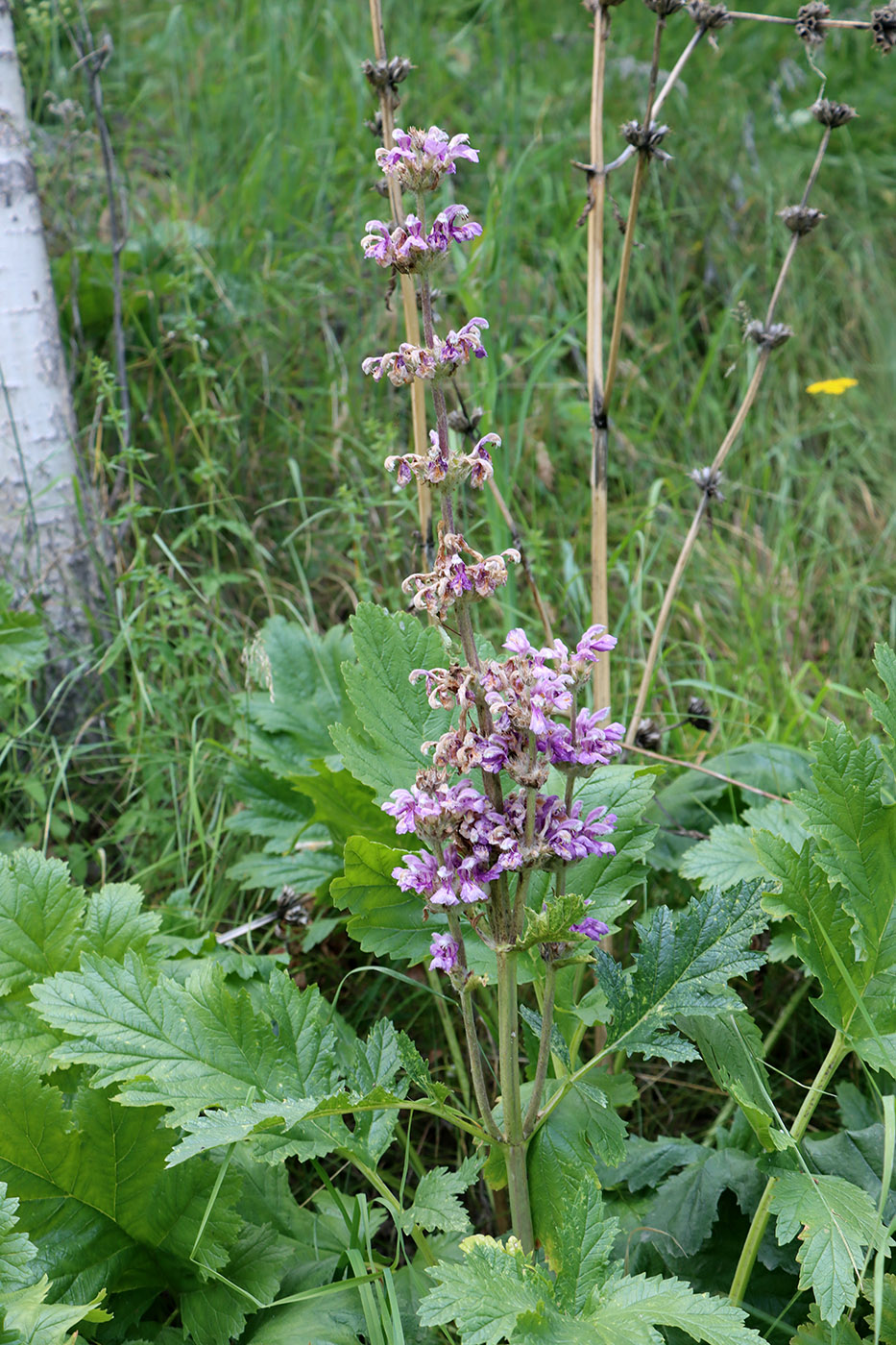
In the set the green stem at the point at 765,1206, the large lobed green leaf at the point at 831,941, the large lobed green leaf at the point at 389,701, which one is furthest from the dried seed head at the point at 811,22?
the green stem at the point at 765,1206

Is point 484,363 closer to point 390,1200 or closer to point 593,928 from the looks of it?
point 593,928

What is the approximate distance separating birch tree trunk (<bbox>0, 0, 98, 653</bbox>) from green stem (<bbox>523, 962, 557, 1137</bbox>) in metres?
1.69

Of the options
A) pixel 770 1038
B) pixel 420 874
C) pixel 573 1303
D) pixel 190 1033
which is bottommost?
pixel 770 1038

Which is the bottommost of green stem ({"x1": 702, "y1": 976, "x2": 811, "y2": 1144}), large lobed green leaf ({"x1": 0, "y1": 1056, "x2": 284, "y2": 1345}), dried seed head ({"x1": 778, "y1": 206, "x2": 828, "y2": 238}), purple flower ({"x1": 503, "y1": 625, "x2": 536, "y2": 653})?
green stem ({"x1": 702, "y1": 976, "x2": 811, "y2": 1144})

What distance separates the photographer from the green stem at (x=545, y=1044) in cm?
112

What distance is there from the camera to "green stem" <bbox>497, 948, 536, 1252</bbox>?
1.15 meters

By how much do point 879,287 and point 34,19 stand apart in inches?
108

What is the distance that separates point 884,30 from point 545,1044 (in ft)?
5.06

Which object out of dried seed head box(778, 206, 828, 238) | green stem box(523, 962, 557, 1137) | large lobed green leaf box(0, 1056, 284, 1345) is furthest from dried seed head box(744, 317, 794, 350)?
large lobed green leaf box(0, 1056, 284, 1345)

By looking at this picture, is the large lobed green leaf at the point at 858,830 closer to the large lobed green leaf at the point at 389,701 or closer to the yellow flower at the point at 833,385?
the large lobed green leaf at the point at 389,701

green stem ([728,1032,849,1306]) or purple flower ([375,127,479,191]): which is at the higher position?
purple flower ([375,127,479,191])

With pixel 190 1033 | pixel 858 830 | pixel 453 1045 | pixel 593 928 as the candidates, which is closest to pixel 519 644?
pixel 593 928

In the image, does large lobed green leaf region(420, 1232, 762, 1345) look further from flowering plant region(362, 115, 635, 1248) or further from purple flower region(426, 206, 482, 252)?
purple flower region(426, 206, 482, 252)

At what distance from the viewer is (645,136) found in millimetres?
1624
